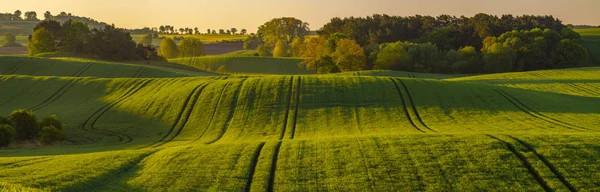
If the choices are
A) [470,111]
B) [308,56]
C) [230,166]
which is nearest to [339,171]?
[230,166]

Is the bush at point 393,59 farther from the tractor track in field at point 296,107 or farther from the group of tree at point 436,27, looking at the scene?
the tractor track in field at point 296,107

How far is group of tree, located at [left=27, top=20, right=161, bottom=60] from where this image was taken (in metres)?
104

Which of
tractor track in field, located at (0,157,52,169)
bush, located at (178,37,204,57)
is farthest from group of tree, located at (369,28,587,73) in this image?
tractor track in field, located at (0,157,52,169)

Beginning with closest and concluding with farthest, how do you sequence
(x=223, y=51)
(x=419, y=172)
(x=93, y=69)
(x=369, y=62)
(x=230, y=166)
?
(x=419, y=172), (x=230, y=166), (x=93, y=69), (x=369, y=62), (x=223, y=51)

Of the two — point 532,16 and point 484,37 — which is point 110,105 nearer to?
point 484,37

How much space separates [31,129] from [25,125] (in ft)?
1.60

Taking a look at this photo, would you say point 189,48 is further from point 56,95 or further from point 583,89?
point 583,89

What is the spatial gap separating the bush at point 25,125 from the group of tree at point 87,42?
7138cm

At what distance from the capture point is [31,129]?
116 feet

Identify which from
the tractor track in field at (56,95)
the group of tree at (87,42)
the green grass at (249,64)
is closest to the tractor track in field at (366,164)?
the tractor track in field at (56,95)

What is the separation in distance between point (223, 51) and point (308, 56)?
87.2 m

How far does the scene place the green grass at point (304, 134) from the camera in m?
19.1

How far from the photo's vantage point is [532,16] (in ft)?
445

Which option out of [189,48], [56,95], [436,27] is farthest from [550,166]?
[189,48]
